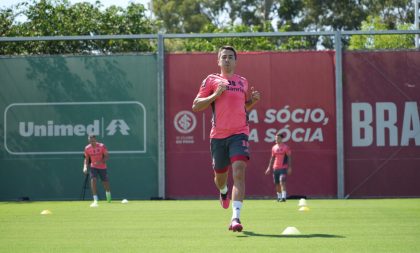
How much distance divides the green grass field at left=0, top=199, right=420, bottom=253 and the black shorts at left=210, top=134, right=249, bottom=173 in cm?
87

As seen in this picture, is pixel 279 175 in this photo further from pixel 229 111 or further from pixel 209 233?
pixel 209 233

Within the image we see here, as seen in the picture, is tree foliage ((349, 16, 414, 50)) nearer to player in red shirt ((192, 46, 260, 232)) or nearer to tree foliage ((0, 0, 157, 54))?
tree foliage ((0, 0, 157, 54))

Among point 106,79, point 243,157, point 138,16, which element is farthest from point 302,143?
point 138,16

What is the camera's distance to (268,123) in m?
25.3

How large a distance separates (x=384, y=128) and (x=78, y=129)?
8846mm

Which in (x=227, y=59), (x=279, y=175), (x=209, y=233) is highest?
(x=227, y=59)

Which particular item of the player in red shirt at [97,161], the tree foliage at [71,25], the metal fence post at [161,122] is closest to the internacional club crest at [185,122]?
the metal fence post at [161,122]

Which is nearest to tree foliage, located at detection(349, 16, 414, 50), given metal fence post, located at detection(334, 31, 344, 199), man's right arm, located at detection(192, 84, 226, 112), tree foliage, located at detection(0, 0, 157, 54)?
tree foliage, located at detection(0, 0, 157, 54)

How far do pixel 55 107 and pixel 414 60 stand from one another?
34.5 feet

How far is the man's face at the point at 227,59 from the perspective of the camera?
11.0 meters

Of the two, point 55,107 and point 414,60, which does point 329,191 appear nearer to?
point 414,60

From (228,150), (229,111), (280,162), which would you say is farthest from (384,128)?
(229,111)

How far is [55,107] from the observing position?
25.7 metres

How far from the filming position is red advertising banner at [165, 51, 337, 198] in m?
25.2
